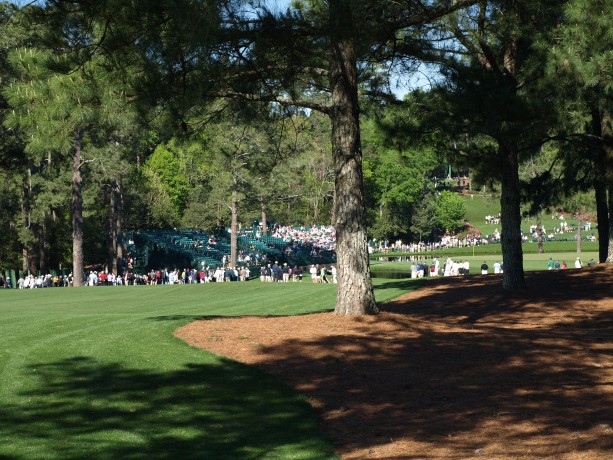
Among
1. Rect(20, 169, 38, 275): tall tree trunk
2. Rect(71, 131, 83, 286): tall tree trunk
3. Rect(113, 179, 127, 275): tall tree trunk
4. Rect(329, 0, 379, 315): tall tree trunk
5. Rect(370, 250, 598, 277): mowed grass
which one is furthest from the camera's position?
Rect(113, 179, 127, 275): tall tree trunk

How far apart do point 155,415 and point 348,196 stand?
6227 millimetres

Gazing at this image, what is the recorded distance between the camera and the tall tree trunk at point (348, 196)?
13.7 metres

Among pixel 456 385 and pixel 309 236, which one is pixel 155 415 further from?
pixel 309 236

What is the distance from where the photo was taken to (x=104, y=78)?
1302cm

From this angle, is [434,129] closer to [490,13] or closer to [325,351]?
[490,13]

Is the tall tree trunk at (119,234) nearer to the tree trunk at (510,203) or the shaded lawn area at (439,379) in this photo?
the tree trunk at (510,203)

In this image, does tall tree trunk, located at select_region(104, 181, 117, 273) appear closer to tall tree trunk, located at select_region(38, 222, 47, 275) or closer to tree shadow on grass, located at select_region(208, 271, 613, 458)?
tall tree trunk, located at select_region(38, 222, 47, 275)

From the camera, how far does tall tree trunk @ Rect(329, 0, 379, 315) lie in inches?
538

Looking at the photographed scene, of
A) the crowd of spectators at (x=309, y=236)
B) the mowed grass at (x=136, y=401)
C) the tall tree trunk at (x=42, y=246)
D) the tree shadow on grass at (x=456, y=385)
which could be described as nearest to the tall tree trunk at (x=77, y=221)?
the tall tree trunk at (x=42, y=246)

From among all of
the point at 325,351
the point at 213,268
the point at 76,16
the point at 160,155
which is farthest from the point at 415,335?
the point at 160,155

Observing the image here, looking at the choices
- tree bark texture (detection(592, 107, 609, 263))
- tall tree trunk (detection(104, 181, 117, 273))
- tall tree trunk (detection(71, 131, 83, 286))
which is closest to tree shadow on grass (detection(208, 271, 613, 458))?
tree bark texture (detection(592, 107, 609, 263))

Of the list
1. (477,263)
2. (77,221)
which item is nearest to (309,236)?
(477,263)

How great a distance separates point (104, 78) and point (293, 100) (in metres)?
3.91

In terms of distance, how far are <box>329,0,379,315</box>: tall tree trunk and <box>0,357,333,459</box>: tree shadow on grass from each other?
139 inches
